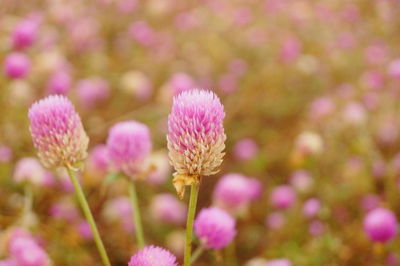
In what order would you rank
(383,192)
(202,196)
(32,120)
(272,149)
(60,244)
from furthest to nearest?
(272,149) → (202,196) → (383,192) → (60,244) → (32,120)

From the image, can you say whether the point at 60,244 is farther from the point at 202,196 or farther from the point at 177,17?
the point at 177,17

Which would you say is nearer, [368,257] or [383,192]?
[368,257]

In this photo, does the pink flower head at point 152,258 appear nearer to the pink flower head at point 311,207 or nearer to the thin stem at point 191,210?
the thin stem at point 191,210

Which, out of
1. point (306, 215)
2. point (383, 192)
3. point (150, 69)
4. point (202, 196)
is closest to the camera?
point (306, 215)

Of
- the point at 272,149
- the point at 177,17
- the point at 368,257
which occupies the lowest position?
the point at 368,257

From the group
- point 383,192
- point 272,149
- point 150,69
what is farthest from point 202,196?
point 150,69

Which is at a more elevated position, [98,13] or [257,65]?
[98,13]

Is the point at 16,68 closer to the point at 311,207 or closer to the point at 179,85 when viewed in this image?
the point at 179,85

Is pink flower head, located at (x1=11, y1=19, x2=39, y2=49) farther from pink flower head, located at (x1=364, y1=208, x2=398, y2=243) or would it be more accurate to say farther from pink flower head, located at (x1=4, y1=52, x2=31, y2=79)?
pink flower head, located at (x1=364, y1=208, x2=398, y2=243)
